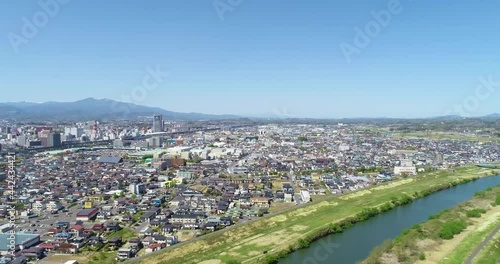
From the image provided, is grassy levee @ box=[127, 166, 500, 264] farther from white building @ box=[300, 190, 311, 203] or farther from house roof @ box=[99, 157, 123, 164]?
house roof @ box=[99, 157, 123, 164]

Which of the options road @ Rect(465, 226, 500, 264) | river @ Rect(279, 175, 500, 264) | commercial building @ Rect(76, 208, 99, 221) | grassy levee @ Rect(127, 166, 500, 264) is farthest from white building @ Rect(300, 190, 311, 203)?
commercial building @ Rect(76, 208, 99, 221)

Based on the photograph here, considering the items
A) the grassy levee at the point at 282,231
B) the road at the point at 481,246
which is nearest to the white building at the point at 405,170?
the grassy levee at the point at 282,231

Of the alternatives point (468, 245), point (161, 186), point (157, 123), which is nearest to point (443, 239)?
point (468, 245)

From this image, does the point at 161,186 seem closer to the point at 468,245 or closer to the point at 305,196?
the point at 305,196

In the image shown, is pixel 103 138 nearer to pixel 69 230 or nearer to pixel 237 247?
pixel 69 230

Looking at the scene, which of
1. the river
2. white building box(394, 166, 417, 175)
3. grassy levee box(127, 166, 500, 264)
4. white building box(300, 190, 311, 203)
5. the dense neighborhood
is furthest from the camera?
white building box(394, 166, 417, 175)

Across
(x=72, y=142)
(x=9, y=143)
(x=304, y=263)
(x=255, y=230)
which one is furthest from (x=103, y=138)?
(x=304, y=263)
